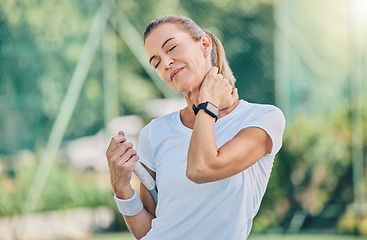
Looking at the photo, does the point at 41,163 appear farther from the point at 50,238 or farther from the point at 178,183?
the point at 178,183

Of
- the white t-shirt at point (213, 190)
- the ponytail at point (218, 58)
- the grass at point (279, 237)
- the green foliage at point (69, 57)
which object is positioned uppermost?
the green foliage at point (69, 57)

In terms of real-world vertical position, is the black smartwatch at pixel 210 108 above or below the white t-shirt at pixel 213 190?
above

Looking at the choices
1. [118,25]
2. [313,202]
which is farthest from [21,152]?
[313,202]

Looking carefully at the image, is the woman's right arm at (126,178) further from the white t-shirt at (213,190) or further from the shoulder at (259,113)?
the shoulder at (259,113)

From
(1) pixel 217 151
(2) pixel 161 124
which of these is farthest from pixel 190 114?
(1) pixel 217 151

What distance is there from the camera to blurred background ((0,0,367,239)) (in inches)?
264

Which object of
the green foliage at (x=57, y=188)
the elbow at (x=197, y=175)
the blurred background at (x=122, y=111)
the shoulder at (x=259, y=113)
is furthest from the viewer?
the blurred background at (x=122, y=111)

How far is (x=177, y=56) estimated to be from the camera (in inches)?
81.8

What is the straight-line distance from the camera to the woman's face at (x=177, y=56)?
208cm

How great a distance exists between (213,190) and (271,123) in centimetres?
26

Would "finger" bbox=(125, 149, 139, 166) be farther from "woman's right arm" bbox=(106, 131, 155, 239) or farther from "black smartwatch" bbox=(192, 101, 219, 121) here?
"black smartwatch" bbox=(192, 101, 219, 121)

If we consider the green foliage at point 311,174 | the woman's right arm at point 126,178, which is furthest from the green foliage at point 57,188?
the woman's right arm at point 126,178

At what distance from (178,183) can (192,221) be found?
0.12m

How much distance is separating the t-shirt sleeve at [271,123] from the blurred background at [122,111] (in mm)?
4775
